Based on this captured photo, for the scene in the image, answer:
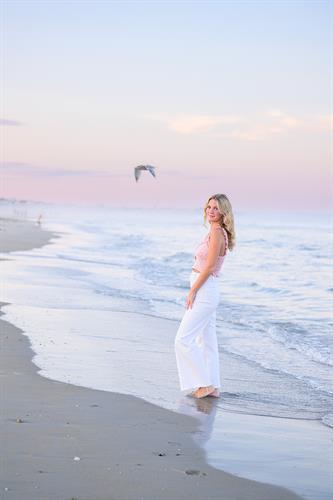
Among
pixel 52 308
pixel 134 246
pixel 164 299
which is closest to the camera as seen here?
pixel 52 308

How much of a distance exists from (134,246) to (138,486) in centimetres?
3166

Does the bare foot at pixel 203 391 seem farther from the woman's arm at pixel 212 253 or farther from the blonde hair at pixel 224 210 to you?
the blonde hair at pixel 224 210

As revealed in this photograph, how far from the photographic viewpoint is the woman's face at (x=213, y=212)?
695 centimetres

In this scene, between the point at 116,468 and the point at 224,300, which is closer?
the point at 116,468

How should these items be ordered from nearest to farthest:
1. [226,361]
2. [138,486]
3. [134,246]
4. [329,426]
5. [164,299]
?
[138,486], [329,426], [226,361], [164,299], [134,246]

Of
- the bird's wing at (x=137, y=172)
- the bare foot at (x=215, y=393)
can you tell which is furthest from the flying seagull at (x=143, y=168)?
the bare foot at (x=215, y=393)

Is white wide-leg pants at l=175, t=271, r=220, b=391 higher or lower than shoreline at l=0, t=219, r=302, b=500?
higher

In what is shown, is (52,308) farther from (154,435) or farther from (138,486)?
(138,486)

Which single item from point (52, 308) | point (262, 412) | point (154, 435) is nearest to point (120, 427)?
A: point (154, 435)

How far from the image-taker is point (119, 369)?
26.4 ft

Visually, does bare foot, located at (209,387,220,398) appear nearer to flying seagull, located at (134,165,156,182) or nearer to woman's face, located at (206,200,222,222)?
woman's face, located at (206,200,222,222)

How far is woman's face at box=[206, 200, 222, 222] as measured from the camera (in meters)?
6.95

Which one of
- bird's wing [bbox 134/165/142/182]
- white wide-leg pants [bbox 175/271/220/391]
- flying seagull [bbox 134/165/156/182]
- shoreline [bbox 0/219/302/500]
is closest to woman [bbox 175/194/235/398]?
white wide-leg pants [bbox 175/271/220/391]

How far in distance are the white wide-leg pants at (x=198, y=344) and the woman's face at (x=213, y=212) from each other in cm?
56
